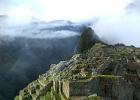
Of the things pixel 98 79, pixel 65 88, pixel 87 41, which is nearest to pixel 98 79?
pixel 98 79

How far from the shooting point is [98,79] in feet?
283

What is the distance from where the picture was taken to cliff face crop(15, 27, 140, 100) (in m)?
83.9

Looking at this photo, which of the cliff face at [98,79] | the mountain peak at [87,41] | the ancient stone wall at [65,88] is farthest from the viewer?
the mountain peak at [87,41]

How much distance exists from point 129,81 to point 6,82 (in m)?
68.4

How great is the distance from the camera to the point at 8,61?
17062 centimetres

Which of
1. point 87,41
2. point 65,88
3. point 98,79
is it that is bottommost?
point 65,88

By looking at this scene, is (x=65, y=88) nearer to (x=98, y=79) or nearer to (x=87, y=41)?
(x=98, y=79)

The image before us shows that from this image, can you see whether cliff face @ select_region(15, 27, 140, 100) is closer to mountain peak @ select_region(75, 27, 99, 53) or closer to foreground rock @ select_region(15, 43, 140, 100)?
foreground rock @ select_region(15, 43, 140, 100)

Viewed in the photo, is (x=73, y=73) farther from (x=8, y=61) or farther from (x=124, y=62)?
(x=8, y=61)

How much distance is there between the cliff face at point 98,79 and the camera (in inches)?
3302

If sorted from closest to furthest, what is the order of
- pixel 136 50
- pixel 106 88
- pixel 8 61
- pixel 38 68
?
pixel 106 88 < pixel 136 50 < pixel 38 68 < pixel 8 61

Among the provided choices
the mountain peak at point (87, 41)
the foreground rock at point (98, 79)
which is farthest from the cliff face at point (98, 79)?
the mountain peak at point (87, 41)

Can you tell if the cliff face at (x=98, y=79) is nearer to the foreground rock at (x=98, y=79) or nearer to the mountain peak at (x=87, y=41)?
the foreground rock at (x=98, y=79)

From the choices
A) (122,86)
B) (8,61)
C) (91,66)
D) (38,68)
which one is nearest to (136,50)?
(91,66)
